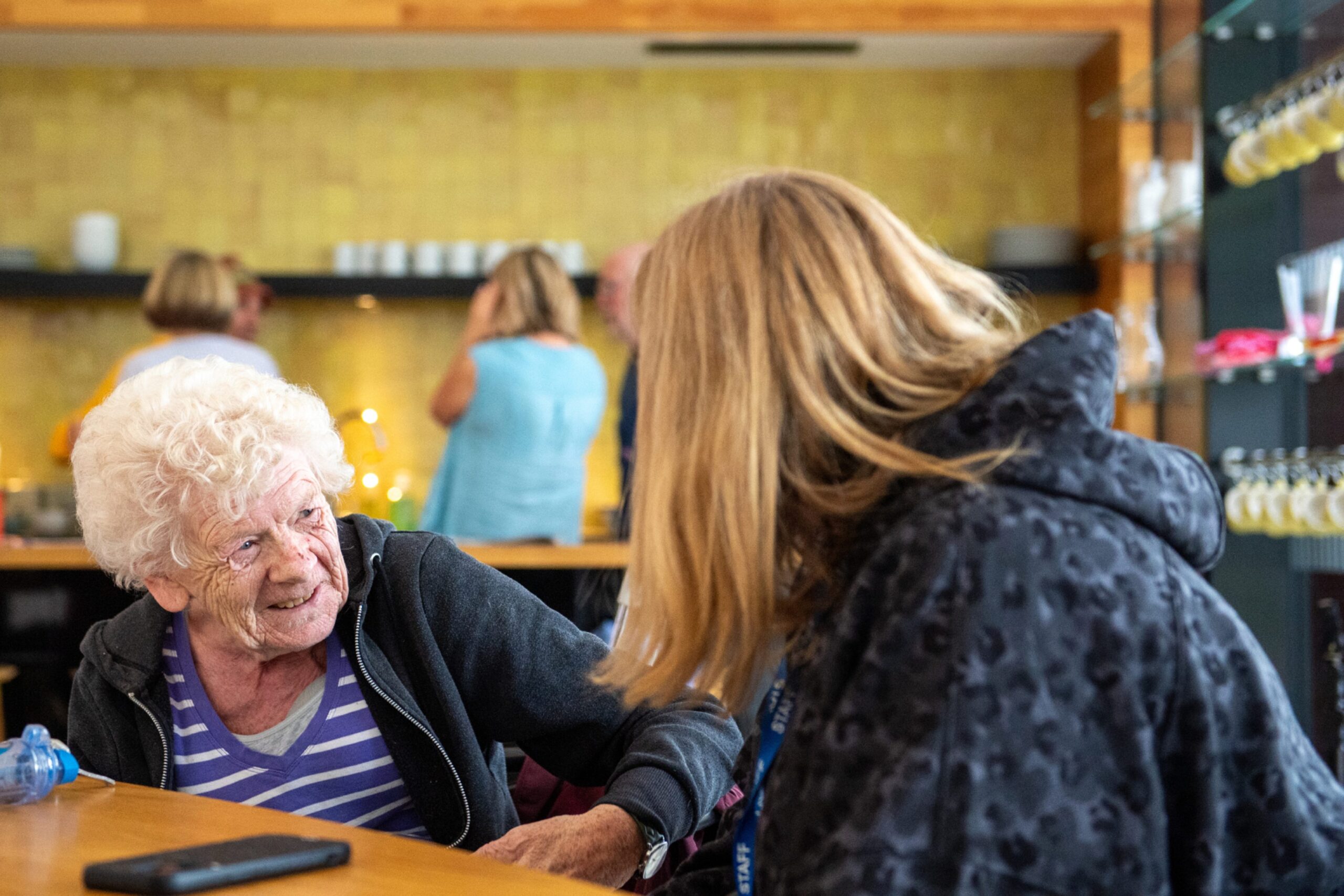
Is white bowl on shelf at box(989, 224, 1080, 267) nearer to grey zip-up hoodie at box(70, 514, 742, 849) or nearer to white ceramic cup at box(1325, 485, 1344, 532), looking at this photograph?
white ceramic cup at box(1325, 485, 1344, 532)

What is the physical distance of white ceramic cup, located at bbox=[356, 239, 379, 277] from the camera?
530 centimetres

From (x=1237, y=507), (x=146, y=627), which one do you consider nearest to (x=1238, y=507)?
(x=1237, y=507)

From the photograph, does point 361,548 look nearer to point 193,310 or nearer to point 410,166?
point 193,310

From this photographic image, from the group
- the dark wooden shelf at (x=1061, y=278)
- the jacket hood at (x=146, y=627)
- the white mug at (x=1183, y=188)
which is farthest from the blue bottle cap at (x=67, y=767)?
the dark wooden shelf at (x=1061, y=278)

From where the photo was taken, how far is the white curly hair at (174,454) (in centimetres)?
162

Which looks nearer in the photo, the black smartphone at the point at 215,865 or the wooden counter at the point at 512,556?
the black smartphone at the point at 215,865

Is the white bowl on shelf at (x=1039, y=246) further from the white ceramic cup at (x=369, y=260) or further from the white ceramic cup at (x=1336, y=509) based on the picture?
the white ceramic cup at (x=1336, y=509)

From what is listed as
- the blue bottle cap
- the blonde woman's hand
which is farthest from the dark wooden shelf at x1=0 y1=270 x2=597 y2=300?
the blue bottle cap

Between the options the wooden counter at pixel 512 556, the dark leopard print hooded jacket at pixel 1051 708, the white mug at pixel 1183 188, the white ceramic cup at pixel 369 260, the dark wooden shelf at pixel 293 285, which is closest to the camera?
the dark leopard print hooded jacket at pixel 1051 708

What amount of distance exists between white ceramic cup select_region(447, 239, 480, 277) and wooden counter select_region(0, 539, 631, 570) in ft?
7.01

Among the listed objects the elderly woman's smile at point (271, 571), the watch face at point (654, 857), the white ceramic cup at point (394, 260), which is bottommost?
the watch face at point (654, 857)

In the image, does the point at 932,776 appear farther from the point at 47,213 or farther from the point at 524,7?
the point at 47,213

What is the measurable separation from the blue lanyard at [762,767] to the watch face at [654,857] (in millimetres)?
215

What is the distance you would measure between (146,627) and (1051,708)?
1119mm
